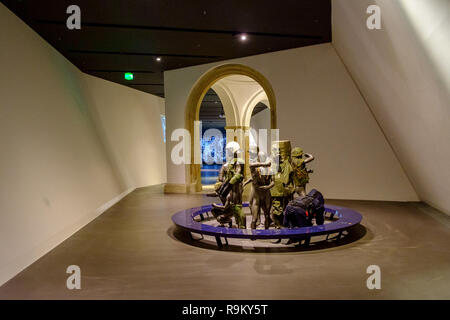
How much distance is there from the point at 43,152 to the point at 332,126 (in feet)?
19.9

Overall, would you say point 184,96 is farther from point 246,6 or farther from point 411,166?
point 411,166

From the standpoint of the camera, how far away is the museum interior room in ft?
12.5

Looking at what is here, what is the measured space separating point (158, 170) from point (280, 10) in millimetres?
9610

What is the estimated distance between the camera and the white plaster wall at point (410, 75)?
12.5ft

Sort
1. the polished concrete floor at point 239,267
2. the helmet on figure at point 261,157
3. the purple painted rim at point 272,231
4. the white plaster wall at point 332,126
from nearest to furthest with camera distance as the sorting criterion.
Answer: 1. the polished concrete floor at point 239,267
2. the purple painted rim at point 272,231
3. the helmet on figure at point 261,157
4. the white plaster wall at point 332,126

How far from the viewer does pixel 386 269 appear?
3.90 meters

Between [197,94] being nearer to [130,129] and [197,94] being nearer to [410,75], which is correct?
[130,129]

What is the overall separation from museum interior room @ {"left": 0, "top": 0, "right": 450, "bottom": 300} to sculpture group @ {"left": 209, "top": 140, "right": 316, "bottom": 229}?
0.02 metres

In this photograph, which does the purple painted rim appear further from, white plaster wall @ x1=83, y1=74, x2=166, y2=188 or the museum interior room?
white plaster wall @ x1=83, y1=74, x2=166, y2=188

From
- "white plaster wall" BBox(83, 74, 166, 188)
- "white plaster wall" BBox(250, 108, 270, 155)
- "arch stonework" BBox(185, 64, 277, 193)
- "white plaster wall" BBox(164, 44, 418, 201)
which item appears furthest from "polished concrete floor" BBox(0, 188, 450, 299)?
"white plaster wall" BBox(250, 108, 270, 155)

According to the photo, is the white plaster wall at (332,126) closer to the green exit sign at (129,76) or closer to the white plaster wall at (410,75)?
the white plaster wall at (410,75)

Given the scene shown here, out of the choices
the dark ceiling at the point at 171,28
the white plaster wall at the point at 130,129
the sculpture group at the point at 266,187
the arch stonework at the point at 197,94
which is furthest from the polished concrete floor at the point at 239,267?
the white plaster wall at the point at 130,129

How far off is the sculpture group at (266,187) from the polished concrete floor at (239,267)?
2.30ft

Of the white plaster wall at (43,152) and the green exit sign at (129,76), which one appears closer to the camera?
the white plaster wall at (43,152)
